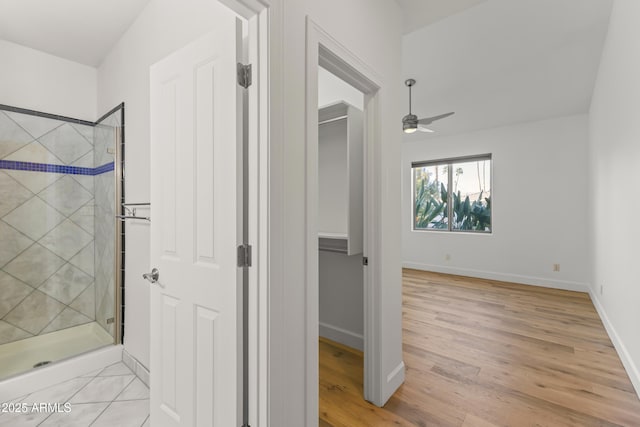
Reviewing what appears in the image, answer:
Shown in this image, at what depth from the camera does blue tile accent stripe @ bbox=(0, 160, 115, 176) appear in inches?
96.9

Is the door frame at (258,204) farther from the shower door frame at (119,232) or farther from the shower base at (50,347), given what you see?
the shower base at (50,347)

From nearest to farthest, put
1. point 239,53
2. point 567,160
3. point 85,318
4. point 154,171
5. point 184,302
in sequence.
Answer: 1. point 239,53
2. point 184,302
3. point 154,171
4. point 85,318
5. point 567,160

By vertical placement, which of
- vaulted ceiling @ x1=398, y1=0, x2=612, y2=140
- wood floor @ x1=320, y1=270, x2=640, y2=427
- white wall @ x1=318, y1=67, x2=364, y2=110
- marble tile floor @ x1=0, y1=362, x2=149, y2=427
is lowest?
marble tile floor @ x1=0, y1=362, x2=149, y2=427

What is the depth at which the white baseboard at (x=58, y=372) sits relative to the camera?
191cm

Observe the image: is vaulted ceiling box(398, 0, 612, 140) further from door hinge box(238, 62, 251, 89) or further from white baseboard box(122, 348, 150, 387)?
white baseboard box(122, 348, 150, 387)

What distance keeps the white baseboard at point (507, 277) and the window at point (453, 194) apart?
779 mm

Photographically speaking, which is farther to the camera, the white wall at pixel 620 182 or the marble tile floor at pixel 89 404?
the white wall at pixel 620 182

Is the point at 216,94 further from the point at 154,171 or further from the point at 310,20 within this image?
the point at 154,171

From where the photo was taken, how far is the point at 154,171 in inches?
62.0

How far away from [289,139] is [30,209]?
285 cm

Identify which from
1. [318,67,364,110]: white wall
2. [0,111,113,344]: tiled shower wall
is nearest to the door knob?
[0,111,113,344]: tiled shower wall

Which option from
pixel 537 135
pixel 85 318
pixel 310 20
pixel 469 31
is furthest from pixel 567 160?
pixel 85 318

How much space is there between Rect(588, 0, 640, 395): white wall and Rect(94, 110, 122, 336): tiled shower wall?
3908mm

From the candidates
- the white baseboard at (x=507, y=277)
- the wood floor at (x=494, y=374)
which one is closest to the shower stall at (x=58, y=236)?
the wood floor at (x=494, y=374)
